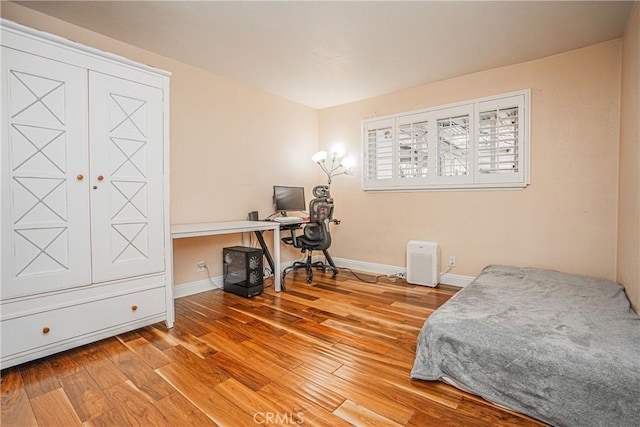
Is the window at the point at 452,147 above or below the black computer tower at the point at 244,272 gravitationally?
above

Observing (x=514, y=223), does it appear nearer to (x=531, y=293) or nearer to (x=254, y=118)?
(x=531, y=293)

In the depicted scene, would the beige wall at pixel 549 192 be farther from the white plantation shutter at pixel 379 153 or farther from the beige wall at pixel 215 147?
the beige wall at pixel 215 147

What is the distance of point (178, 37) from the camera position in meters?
2.71

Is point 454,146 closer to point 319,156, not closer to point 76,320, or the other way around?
point 319,156

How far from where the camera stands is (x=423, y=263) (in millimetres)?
3613

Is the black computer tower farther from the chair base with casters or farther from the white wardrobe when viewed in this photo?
the white wardrobe

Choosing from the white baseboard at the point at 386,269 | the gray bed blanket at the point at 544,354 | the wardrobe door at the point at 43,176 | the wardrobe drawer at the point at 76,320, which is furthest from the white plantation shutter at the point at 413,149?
the wardrobe door at the point at 43,176

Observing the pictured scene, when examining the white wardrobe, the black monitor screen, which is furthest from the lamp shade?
the white wardrobe

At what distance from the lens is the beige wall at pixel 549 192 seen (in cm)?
281

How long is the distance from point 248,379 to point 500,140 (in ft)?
10.4

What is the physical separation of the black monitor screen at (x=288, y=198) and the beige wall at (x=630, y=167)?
3.18 m

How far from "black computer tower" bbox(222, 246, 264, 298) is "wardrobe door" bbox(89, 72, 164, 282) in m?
0.92

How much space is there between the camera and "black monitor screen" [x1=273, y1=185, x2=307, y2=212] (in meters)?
4.01

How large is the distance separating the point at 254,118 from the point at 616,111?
3578mm
